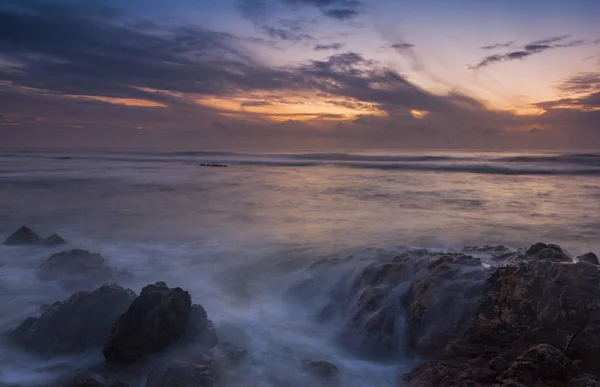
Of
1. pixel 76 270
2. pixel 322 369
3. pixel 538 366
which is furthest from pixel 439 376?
pixel 76 270

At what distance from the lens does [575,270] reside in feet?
18.3

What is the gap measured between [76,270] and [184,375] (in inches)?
199

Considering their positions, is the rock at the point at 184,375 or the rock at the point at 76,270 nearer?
the rock at the point at 184,375

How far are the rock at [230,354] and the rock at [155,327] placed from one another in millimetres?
171

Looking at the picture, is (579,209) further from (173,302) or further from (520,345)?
(173,302)

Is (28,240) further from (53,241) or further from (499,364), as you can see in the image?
(499,364)

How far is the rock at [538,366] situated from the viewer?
14.9 feet

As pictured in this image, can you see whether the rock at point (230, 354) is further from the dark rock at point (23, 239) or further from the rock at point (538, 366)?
the dark rock at point (23, 239)

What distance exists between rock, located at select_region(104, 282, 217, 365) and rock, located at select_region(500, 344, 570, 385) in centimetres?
385

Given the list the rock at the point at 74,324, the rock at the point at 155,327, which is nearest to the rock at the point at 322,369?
the rock at the point at 155,327

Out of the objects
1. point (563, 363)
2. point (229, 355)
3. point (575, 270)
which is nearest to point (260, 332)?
point (229, 355)

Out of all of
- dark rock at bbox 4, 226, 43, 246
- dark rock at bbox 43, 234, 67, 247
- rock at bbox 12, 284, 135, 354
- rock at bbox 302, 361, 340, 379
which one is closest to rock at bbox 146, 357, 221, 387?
rock at bbox 302, 361, 340, 379

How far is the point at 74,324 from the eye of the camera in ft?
20.0

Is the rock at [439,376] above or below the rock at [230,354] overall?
above
